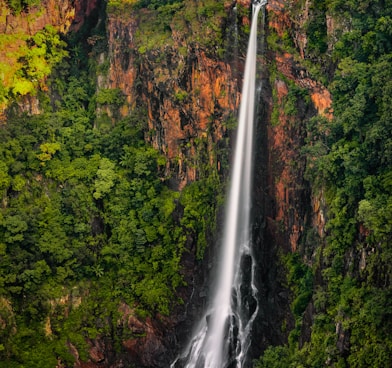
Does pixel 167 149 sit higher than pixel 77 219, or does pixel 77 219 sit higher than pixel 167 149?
pixel 167 149

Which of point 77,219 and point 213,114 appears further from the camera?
point 213,114

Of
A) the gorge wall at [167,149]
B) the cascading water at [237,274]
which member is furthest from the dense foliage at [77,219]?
the cascading water at [237,274]

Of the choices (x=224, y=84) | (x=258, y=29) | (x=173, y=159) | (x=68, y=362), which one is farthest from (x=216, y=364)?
(x=258, y=29)

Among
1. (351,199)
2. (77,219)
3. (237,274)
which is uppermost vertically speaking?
(351,199)

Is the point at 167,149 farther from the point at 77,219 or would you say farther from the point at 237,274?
the point at 237,274

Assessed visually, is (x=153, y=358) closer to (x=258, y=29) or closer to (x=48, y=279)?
(x=48, y=279)

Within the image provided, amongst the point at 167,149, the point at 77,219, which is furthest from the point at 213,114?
the point at 77,219

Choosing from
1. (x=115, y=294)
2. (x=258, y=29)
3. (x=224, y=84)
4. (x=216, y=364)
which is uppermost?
(x=258, y=29)
